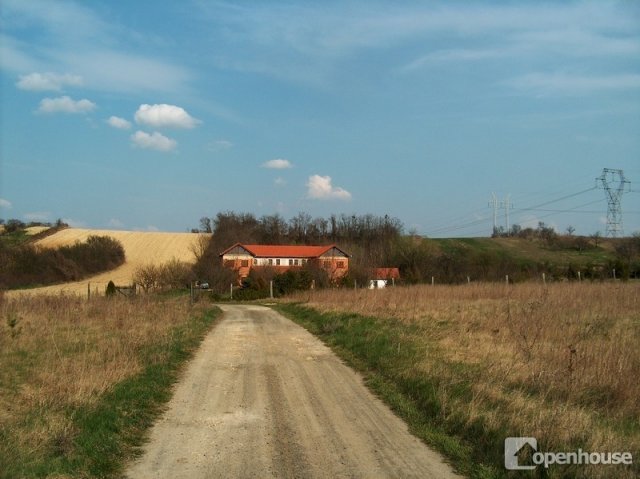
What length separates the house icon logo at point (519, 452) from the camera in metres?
6.04

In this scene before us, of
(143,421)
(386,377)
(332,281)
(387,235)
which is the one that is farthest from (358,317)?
(387,235)

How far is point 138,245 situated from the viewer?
93000 millimetres

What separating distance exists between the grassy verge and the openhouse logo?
14.5ft

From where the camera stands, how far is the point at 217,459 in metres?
6.33

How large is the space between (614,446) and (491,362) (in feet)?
15.6

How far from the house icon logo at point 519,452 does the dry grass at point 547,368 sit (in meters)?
0.14

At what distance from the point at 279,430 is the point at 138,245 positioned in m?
90.7

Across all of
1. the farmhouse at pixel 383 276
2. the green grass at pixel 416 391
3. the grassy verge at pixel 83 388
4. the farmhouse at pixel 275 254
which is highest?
the farmhouse at pixel 275 254

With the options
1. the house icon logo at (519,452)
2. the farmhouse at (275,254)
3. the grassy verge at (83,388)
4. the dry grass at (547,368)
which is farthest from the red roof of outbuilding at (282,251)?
the house icon logo at (519,452)

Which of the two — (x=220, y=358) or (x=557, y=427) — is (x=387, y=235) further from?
(x=557, y=427)

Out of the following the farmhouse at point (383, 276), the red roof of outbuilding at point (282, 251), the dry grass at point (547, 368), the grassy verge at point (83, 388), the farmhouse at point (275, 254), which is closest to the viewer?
the grassy verge at point (83, 388)

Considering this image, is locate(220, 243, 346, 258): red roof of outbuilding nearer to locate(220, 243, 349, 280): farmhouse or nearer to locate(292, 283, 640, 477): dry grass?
locate(220, 243, 349, 280): farmhouse

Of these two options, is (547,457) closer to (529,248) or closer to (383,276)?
(383,276)

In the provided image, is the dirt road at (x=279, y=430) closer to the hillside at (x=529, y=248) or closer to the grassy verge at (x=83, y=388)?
the grassy verge at (x=83, y=388)
